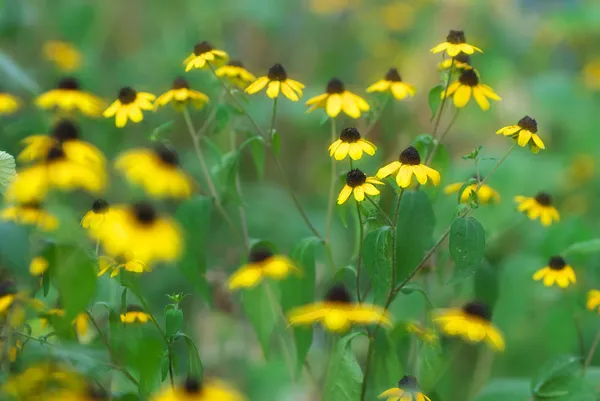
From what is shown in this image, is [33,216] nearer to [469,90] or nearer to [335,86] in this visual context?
[335,86]

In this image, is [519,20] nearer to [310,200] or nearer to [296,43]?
[296,43]

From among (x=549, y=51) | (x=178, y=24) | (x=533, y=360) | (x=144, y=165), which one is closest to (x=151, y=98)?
(x=144, y=165)

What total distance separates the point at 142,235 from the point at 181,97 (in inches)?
11.4

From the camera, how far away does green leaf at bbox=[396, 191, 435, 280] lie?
67 centimetres

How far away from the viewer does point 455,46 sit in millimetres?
687

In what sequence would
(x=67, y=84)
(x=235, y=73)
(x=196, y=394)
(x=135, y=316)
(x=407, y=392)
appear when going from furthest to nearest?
(x=67, y=84)
(x=235, y=73)
(x=135, y=316)
(x=407, y=392)
(x=196, y=394)

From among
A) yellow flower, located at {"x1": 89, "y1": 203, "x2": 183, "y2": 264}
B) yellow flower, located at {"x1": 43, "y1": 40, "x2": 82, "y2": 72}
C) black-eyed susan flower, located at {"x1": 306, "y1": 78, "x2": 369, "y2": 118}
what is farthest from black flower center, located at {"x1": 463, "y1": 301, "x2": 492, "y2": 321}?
yellow flower, located at {"x1": 43, "y1": 40, "x2": 82, "y2": 72}

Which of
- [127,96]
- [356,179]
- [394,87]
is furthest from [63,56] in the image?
[356,179]

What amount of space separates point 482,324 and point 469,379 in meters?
0.67

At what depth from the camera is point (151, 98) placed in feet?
2.37

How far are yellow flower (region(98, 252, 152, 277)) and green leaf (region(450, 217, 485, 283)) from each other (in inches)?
9.8

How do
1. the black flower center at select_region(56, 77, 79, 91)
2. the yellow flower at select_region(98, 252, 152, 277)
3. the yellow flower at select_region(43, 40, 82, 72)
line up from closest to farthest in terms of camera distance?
1. the yellow flower at select_region(98, 252, 152, 277)
2. the black flower center at select_region(56, 77, 79, 91)
3. the yellow flower at select_region(43, 40, 82, 72)

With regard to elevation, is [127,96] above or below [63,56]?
below

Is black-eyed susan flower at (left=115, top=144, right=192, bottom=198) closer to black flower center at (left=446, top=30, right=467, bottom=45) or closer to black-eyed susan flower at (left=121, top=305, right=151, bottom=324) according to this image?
black-eyed susan flower at (left=121, top=305, right=151, bottom=324)
